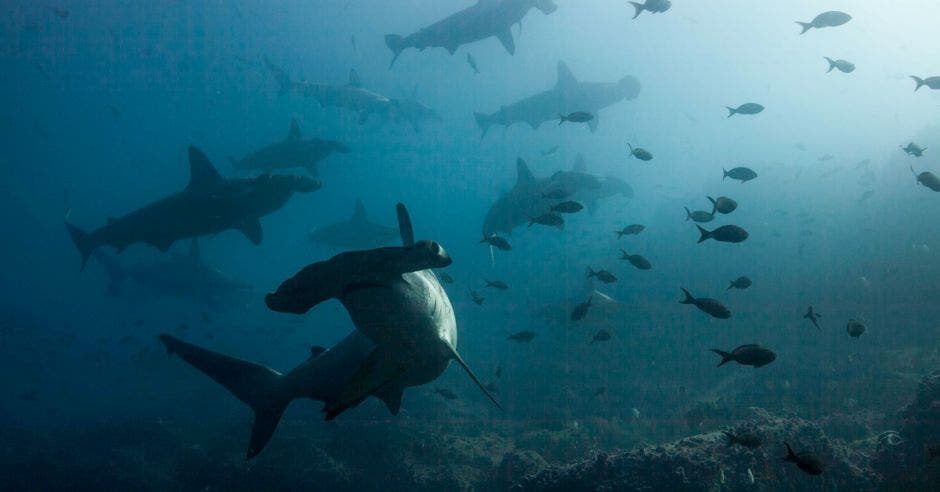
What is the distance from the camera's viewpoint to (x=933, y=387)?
293 inches

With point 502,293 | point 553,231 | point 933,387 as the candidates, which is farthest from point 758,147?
point 933,387

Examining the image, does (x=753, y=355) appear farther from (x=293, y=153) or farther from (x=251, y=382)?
(x=293, y=153)

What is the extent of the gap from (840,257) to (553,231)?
59.0 meters

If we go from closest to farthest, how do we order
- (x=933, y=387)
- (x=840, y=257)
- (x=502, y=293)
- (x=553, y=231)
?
(x=933, y=387) → (x=840, y=257) → (x=502, y=293) → (x=553, y=231)

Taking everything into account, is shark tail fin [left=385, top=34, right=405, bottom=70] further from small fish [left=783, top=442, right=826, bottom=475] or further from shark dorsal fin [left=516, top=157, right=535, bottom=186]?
small fish [left=783, top=442, right=826, bottom=475]

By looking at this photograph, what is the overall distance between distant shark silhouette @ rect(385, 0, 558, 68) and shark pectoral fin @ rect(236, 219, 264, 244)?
9353mm

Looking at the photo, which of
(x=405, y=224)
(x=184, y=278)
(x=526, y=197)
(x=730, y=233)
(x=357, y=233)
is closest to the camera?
(x=405, y=224)

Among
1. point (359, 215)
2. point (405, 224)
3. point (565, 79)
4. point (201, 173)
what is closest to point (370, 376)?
point (405, 224)

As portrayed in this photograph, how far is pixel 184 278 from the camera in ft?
71.7

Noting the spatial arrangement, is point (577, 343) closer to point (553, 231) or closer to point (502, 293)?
point (502, 293)

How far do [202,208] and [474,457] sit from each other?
8932 millimetres

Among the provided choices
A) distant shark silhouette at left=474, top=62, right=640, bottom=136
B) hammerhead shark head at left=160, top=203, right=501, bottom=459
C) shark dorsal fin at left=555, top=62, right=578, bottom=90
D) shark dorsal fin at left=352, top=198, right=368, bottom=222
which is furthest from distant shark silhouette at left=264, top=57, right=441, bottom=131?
hammerhead shark head at left=160, top=203, right=501, bottom=459

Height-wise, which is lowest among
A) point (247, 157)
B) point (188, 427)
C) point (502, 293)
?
point (502, 293)

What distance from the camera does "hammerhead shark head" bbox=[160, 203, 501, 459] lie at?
2.87 meters
